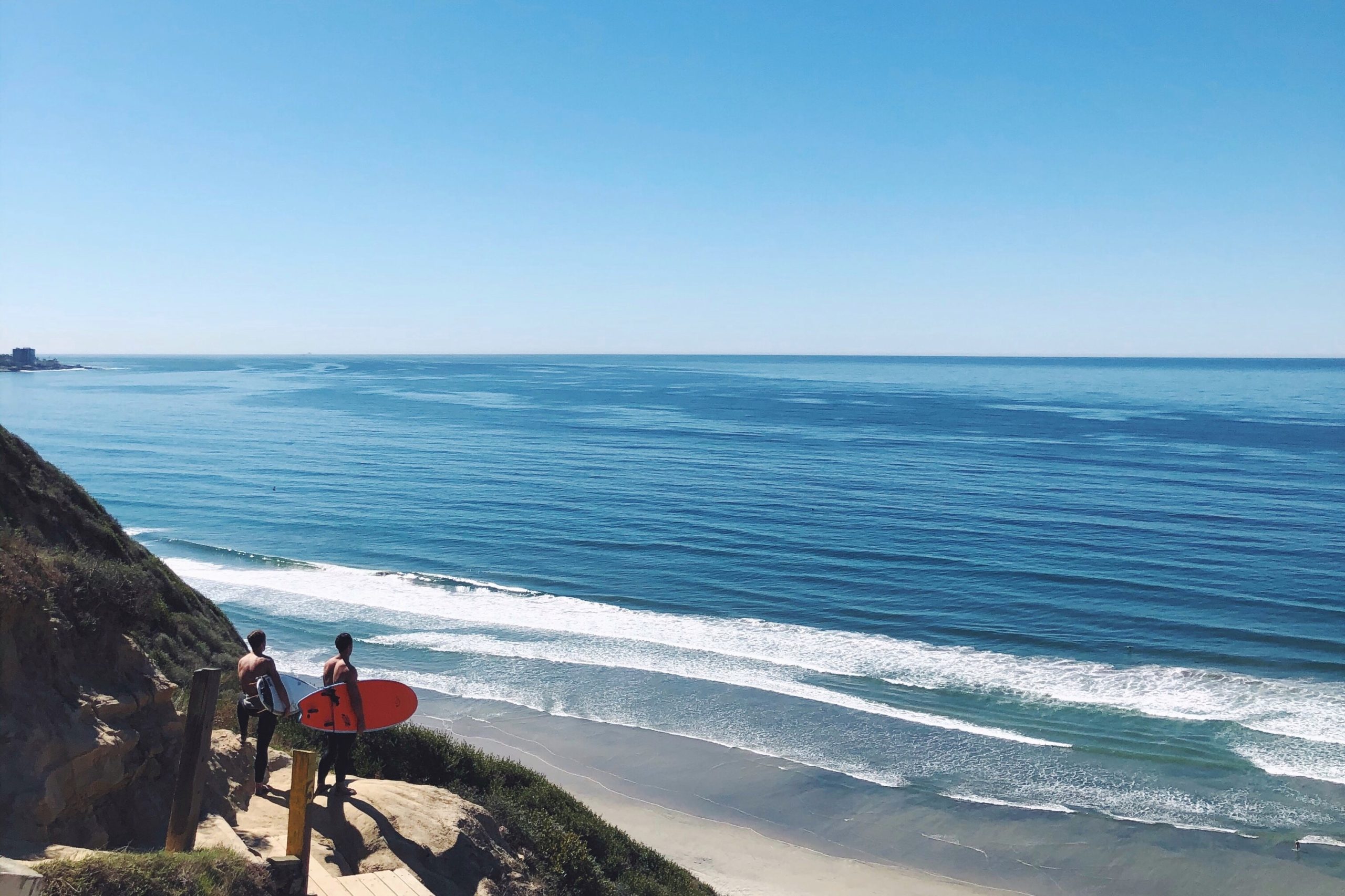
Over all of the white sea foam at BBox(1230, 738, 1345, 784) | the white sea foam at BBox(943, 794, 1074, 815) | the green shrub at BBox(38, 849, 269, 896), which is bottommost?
the white sea foam at BBox(943, 794, 1074, 815)

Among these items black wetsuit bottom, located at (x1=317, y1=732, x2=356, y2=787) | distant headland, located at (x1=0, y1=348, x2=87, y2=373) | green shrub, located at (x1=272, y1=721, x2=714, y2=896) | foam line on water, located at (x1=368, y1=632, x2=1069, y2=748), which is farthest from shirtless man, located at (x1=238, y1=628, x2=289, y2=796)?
distant headland, located at (x1=0, y1=348, x2=87, y2=373)

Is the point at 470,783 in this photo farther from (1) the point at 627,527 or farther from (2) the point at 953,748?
(1) the point at 627,527

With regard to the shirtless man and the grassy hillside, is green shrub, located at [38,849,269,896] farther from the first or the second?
the grassy hillside

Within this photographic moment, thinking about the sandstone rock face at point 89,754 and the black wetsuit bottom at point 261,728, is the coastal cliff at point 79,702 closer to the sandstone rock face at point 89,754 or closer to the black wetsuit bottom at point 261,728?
the sandstone rock face at point 89,754

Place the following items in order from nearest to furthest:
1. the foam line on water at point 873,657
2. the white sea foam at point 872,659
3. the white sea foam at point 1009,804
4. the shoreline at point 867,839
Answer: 1. the shoreline at point 867,839
2. the white sea foam at point 1009,804
3. the white sea foam at point 872,659
4. the foam line on water at point 873,657

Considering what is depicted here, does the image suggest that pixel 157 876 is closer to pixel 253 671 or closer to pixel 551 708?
pixel 253 671

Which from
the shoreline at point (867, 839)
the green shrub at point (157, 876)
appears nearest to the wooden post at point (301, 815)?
the green shrub at point (157, 876)
